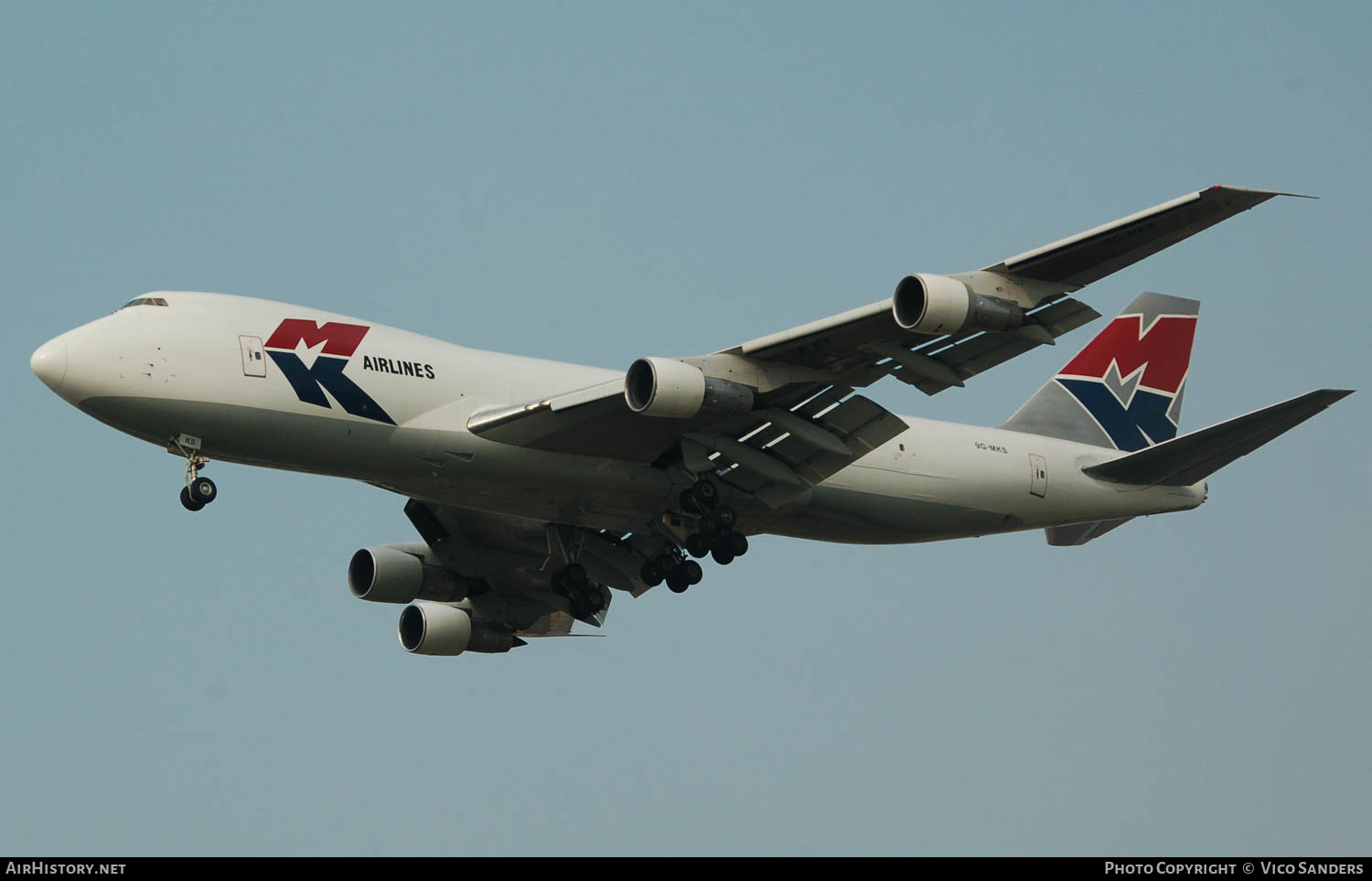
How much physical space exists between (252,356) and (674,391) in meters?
7.34

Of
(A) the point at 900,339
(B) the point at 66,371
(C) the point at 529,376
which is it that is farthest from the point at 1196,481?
(B) the point at 66,371

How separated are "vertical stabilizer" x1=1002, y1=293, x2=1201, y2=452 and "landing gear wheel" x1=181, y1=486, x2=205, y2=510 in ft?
57.7

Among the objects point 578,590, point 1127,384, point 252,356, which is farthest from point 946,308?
point 1127,384

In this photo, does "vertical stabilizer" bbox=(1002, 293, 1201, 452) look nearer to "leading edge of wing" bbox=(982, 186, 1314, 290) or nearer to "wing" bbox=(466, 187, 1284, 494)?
"wing" bbox=(466, 187, 1284, 494)

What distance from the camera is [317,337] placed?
3145cm

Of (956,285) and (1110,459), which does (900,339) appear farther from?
(1110,459)

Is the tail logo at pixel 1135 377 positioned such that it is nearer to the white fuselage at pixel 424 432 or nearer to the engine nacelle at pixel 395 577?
the white fuselage at pixel 424 432

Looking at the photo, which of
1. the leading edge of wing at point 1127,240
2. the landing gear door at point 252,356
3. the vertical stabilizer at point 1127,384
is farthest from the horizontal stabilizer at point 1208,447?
the landing gear door at point 252,356

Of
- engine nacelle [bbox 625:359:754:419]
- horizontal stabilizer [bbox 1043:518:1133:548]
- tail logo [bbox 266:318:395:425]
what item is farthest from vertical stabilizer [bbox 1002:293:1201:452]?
tail logo [bbox 266:318:395:425]

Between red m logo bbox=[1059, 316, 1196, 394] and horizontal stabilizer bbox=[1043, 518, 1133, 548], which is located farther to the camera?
red m logo bbox=[1059, 316, 1196, 394]

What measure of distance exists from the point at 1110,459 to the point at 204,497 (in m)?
18.5

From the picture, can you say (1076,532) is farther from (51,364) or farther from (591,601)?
(51,364)

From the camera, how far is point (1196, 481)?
37469mm

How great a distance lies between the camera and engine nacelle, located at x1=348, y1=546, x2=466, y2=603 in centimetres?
3812
